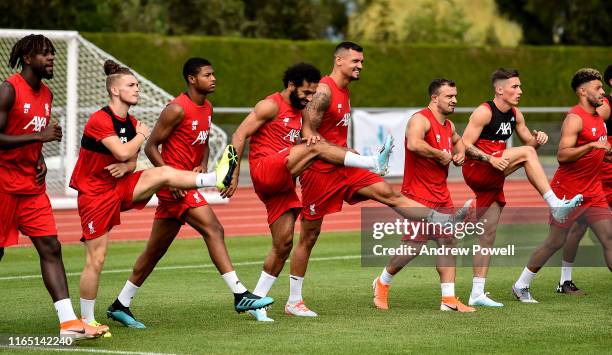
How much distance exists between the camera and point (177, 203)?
10352 millimetres

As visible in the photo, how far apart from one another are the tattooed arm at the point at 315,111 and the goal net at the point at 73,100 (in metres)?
11.8

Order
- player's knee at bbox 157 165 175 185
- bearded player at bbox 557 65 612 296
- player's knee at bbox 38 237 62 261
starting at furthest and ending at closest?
1. bearded player at bbox 557 65 612 296
2. player's knee at bbox 157 165 175 185
3. player's knee at bbox 38 237 62 261

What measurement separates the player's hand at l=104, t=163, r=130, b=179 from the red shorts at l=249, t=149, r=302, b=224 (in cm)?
132

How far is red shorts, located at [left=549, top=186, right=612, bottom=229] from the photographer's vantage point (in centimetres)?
1204

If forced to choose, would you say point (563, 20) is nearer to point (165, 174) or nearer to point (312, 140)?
point (312, 140)

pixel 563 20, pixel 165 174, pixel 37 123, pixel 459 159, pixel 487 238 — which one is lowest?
pixel 563 20

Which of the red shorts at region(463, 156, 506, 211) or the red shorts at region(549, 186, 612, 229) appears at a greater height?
the red shorts at region(463, 156, 506, 211)

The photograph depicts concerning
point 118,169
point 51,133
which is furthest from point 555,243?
point 51,133

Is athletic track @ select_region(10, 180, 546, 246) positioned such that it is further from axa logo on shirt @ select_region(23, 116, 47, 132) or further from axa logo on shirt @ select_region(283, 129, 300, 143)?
axa logo on shirt @ select_region(23, 116, 47, 132)

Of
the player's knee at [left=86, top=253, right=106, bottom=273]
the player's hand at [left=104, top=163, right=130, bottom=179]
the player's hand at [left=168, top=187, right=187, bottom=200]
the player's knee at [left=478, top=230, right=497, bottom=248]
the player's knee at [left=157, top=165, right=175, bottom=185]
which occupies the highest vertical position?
the player's hand at [left=104, top=163, right=130, bottom=179]

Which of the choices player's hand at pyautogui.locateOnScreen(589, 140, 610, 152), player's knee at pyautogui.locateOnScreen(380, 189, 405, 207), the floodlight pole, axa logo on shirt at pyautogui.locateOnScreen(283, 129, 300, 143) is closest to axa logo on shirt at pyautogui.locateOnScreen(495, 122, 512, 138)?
player's hand at pyautogui.locateOnScreen(589, 140, 610, 152)

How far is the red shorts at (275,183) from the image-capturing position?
1064 cm

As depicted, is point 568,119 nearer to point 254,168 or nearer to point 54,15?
point 254,168

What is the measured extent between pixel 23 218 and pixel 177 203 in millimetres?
1443
